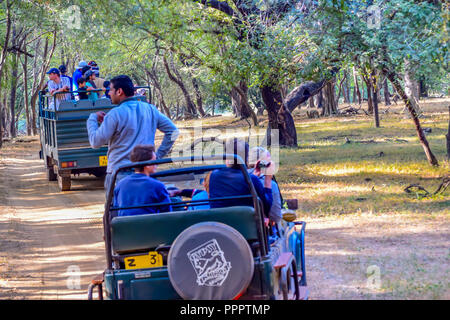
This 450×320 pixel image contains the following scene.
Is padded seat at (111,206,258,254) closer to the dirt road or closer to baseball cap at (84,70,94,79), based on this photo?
the dirt road

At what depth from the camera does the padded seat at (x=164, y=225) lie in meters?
4.40

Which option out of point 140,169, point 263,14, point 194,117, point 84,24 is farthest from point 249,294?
point 194,117

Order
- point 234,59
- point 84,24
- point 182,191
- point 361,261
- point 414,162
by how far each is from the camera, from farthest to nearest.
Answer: point 84,24, point 414,162, point 234,59, point 361,261, point 182,191

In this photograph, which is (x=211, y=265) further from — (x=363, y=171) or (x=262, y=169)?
(x=363, y=171)

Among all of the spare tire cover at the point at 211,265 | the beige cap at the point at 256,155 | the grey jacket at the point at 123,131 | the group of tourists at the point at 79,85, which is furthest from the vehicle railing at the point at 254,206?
the group of tourists at the point at 79,85

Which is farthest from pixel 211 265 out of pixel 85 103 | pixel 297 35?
pixel 85 103

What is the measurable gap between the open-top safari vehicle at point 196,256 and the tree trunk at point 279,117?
1457cm

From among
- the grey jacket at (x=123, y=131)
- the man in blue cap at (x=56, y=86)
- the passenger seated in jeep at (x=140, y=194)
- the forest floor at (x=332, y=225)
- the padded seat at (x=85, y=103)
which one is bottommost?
the forest floor at (x=332, y=225)

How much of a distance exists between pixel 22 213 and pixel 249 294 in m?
8.13

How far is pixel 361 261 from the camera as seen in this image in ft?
23.9

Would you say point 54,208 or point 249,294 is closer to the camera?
point 249,294

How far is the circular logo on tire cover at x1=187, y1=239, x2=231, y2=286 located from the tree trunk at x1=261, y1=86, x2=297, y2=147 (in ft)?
48.9

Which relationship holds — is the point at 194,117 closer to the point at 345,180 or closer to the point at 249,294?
the point at 345,180

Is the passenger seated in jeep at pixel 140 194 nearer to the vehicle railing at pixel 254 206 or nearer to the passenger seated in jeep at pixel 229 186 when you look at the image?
the vehicle railing at pixel 254 206
